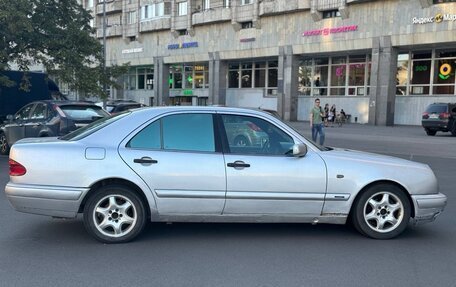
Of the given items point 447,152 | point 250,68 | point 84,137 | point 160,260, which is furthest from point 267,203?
point 250,68

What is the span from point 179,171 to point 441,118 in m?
23.3

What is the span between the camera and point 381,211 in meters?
5.54

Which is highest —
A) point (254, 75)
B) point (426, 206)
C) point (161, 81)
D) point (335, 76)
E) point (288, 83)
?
point (254, 75)

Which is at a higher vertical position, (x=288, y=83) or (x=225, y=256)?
(x=288, y=83)

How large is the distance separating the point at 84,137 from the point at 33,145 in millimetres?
551

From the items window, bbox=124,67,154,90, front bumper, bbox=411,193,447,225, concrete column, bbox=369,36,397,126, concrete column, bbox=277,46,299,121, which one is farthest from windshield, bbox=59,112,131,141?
window, bbox=124,67,154,90

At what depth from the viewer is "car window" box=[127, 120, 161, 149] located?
5355mm

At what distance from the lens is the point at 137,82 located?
192 ft

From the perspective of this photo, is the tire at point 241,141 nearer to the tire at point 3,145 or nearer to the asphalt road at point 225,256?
the asphalt road at point 225,256

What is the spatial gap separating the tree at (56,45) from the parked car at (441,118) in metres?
17.1

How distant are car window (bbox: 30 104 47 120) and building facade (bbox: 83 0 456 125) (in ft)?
78.9

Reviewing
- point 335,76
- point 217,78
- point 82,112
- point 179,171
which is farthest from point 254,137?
point 217,78

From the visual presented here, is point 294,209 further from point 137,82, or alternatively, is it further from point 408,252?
point 137,82

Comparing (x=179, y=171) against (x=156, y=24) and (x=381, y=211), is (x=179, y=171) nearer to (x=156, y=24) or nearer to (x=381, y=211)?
(x=381, y=211)
